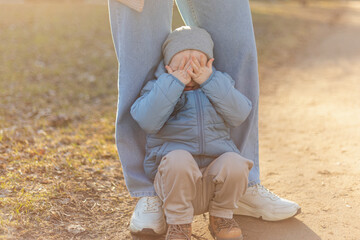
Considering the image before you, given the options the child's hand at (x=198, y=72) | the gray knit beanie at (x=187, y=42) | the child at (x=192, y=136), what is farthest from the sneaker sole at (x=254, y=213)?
the gray knit beanie at (x=187, y=42)

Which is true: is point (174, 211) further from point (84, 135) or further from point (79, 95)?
point (79, 95)

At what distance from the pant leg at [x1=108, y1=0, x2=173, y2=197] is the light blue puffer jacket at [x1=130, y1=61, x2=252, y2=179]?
0.12 metres

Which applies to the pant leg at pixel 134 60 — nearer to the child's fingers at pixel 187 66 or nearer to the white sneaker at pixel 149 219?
the white sneaker at pixel 149 219

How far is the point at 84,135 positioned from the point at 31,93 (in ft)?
6.12

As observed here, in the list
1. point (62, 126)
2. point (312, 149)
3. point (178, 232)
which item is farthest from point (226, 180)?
point (62, 126)

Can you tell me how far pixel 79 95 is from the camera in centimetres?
591

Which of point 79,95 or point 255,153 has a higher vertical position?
point 255,153

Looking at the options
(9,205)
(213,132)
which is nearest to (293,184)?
(213,132)

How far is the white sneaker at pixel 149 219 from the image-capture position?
2545mm

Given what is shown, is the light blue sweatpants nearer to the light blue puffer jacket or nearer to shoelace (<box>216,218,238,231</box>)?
the light blue puffer jacket

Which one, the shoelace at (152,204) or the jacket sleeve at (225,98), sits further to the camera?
the shoelace at (152,204)

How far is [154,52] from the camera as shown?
2639 mm

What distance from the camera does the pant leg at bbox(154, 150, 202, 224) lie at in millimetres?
2295

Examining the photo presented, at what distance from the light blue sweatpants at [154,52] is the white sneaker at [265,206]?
0.08 m
